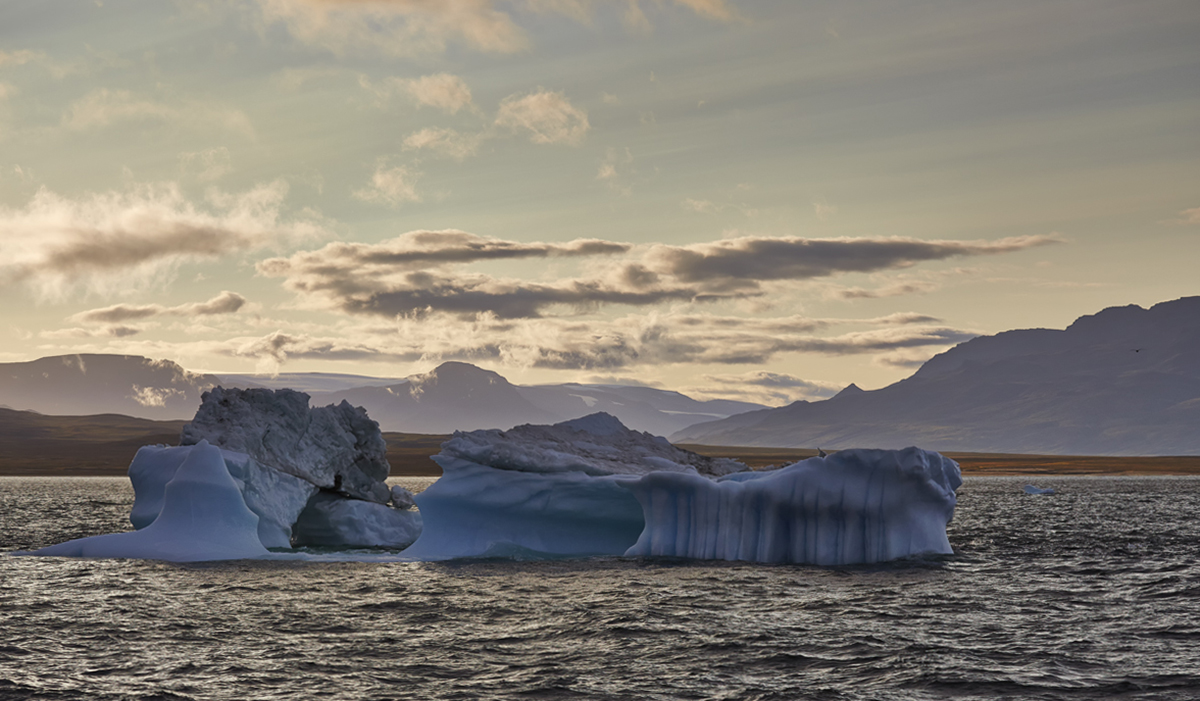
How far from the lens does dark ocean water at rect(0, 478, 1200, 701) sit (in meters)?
14.6

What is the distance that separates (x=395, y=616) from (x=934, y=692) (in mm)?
11033

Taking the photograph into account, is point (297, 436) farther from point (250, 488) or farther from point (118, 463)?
point (118, 463)

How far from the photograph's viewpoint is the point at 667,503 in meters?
29.2

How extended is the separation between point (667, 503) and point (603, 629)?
35.1ft

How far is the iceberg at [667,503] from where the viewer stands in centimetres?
2677

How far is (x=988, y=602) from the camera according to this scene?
850 inches

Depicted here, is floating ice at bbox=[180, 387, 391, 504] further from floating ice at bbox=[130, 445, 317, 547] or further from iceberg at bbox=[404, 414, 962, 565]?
iceberg at bbox=[404, 414, 962, 565]

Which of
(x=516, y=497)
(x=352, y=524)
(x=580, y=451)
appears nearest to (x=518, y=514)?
(x=516, y=497)

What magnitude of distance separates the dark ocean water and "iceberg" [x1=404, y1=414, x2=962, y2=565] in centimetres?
127

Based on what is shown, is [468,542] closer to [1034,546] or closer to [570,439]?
[570,439]

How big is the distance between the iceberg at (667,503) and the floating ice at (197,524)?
553 centimetres

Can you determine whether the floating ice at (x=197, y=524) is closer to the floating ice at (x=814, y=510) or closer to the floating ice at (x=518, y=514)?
the floating ice at (x=518, y=514)

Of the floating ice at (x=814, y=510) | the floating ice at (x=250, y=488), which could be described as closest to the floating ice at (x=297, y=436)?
the floating ice at (x=250, y=488)

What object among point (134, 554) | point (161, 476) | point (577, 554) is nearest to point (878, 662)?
point (577, 554)
